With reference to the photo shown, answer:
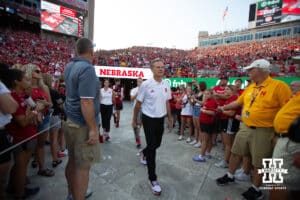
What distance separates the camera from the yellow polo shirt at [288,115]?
5.68 ft

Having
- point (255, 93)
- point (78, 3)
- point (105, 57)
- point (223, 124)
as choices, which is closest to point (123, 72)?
point (223, 124)

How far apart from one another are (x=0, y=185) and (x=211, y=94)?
366 cm

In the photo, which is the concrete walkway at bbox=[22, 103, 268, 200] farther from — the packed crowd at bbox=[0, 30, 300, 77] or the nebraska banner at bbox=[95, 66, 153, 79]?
the packed crowd at bbox=[0, 30, 300, 77]

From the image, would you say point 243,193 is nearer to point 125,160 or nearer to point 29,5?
point 125,160

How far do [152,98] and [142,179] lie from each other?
135 centimetres

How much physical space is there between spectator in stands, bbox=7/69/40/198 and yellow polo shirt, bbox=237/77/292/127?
2780 millimetres

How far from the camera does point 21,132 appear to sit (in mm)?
2178

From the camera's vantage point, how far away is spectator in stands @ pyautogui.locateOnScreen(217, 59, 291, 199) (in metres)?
2.19

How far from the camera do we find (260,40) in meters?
34.0

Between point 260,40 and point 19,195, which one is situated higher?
point 260,40

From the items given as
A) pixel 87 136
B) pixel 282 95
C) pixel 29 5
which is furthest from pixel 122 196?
pixel 29 5

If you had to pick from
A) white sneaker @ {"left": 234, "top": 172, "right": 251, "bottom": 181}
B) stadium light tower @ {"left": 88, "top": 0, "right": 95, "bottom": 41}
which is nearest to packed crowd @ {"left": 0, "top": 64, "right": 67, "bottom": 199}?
white sneaker @ {"left": 234, "top": 172, "right": 251, "bottom": 181}

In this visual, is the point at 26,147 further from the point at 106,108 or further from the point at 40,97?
the point at 106,108

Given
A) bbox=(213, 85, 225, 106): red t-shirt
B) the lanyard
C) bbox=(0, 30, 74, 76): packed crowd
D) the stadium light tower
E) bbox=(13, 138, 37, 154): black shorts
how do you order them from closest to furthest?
1. bbox=(13, 138, 37, 154): black shorts
2. the lanyard
3. bbox=(213, 85, 225, 106): red t-shirt
4. bbox=(0, 30, 74, 76): packed crowd
5. the stadium light tower
